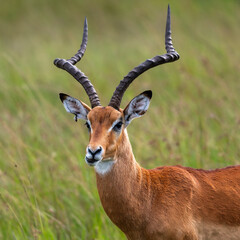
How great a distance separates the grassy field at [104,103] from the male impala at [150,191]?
0.88 meters

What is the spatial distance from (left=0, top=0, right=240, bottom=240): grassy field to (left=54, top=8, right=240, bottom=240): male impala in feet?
2.90

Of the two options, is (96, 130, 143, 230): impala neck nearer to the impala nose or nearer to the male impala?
the male impala

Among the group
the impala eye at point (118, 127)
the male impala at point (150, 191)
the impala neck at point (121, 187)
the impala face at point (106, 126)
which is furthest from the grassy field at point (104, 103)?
the impala eye at point (118, 127)

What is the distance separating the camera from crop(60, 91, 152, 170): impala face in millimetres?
3955

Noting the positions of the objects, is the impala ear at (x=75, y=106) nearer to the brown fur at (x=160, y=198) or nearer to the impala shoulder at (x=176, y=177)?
the brown fur at (x=160, y=198)

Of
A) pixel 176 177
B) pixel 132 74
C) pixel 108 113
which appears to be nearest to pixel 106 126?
pixel 108 113

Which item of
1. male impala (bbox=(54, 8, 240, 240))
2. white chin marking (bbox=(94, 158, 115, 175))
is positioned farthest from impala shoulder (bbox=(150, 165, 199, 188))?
white chin marking (bbox=(94, 158, 115, 175))

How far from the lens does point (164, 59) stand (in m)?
4.50

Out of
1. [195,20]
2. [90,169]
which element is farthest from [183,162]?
[195,20]

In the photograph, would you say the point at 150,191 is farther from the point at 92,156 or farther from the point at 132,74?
the point at 132,74

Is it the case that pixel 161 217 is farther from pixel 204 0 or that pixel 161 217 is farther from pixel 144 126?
pixel 204 0

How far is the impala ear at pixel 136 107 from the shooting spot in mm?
4543

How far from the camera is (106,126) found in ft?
14.0

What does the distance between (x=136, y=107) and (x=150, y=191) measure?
0.82 metres
